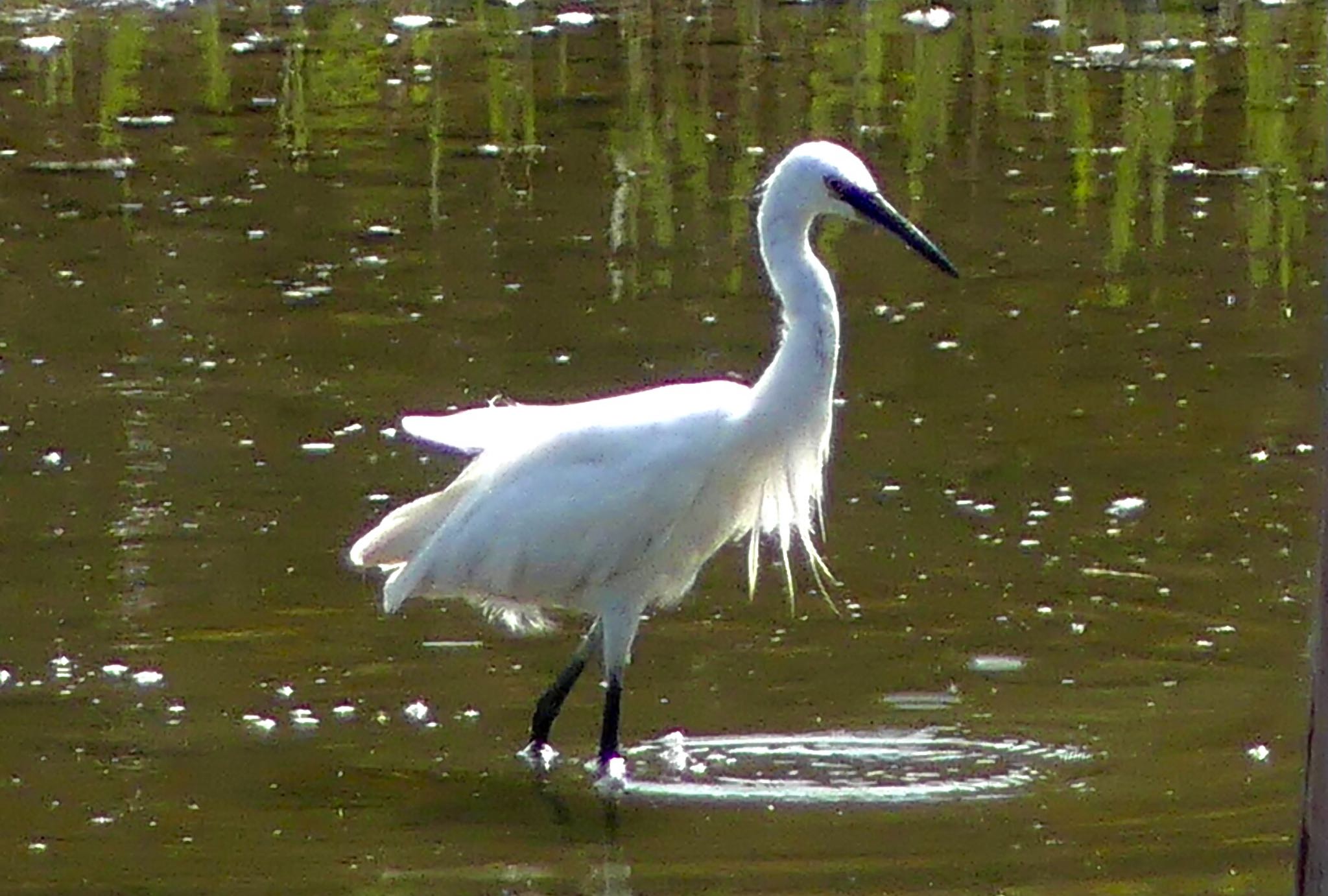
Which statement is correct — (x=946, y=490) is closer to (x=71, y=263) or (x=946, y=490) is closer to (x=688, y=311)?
(x=688, y=311)

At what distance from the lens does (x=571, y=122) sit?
14680mm

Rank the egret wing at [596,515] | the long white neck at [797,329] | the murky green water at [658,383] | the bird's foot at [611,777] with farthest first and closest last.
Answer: the egret wing at [596,515]
the long white neck at [797,329]
the bird's foot at [611,777]
the murky green water at [658,383]

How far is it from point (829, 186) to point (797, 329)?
0.35m

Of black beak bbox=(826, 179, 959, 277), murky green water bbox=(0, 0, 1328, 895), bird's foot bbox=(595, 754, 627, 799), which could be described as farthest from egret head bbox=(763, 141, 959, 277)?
bird's foot bbox=(595, 754, 627, 799)

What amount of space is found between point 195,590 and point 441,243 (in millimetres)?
4465

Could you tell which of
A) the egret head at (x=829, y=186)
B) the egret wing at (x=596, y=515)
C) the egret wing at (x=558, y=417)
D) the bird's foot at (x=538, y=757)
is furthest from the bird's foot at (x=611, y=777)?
the egret head at (x=829, y=186)

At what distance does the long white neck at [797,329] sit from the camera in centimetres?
650

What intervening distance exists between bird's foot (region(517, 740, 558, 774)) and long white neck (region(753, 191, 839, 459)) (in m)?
0.93

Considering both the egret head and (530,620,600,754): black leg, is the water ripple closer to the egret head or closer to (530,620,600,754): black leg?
(530,620,600,754): black leg

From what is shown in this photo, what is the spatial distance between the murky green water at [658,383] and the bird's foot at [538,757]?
0.05 m

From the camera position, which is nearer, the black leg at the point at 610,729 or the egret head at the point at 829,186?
the black leg at the point at 610,729

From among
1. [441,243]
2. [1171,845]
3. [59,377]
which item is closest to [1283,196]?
[441,243]

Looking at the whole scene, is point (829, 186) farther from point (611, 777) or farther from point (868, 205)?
point (611, 777)

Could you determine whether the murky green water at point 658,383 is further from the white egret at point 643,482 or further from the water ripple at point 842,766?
the white egret at point 643,482
